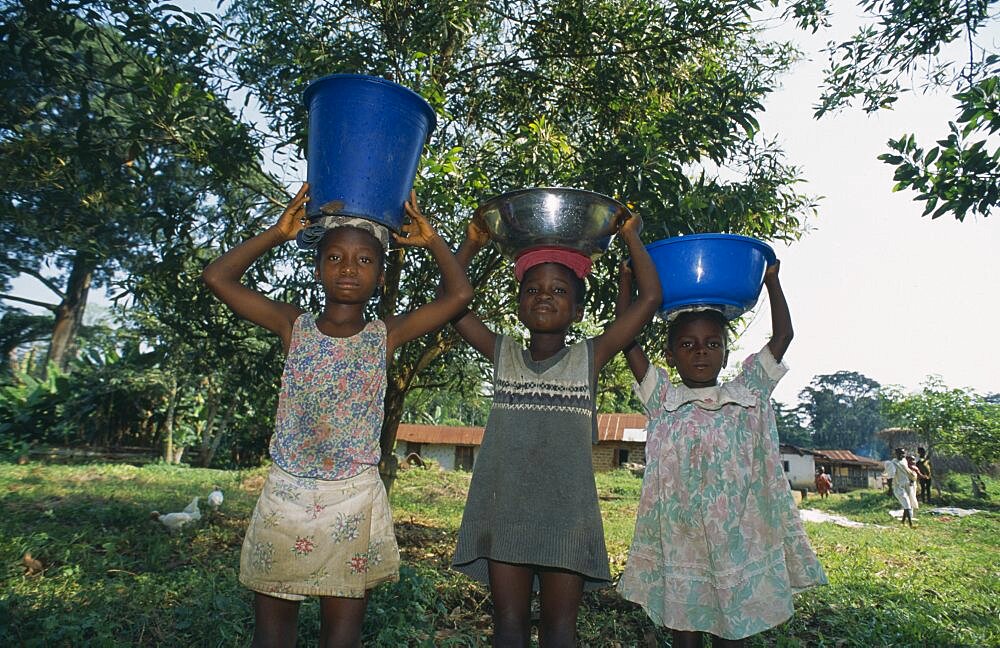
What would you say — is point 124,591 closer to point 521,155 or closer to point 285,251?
point 285,251

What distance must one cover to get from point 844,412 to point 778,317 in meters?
84.6

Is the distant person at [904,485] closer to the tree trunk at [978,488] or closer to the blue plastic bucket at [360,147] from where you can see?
the tree trunk at [978,488]

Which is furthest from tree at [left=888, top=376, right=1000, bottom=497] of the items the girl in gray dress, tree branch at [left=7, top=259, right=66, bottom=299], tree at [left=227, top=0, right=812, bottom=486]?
tree branch at [left=7, top=259, right=66, bottom=299]

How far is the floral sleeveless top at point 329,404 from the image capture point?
6.19ft

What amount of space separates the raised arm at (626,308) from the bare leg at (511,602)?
3.08ft

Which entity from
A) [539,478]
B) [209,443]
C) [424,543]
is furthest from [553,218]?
[209,443]

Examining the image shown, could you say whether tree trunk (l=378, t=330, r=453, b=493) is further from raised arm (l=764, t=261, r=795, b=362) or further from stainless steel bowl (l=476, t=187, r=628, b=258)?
raised arm (l=764, t=261, r=795, b=362)

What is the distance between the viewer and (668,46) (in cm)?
400

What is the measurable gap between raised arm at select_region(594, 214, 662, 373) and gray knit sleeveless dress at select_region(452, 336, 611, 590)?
0.06 m

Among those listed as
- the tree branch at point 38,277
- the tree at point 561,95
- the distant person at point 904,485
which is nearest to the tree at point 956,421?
the distant person at point 904,485

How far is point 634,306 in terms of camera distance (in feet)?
7.47

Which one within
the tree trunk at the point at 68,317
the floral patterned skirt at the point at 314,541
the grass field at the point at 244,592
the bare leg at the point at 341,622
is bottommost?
the grass field at the point at 244,592

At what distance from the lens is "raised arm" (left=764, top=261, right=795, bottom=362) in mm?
2494

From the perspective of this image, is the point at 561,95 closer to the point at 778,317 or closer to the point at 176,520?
the point at 778,317
